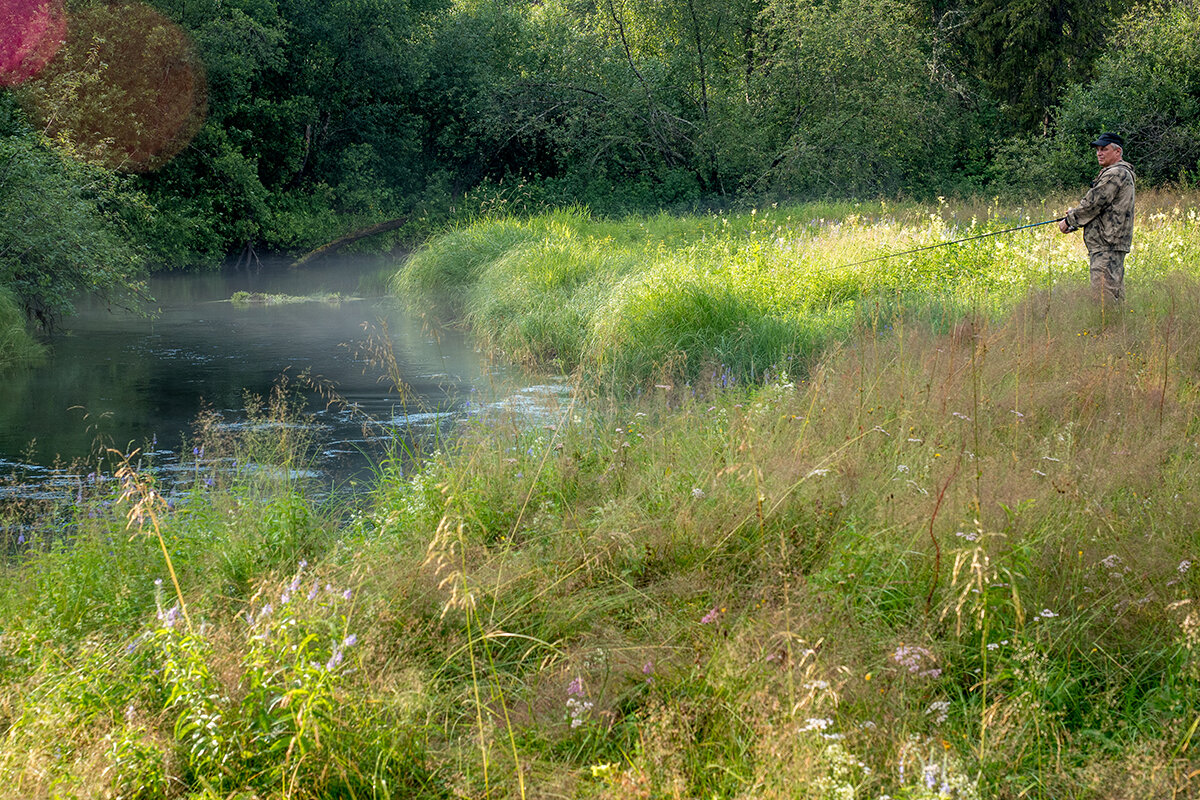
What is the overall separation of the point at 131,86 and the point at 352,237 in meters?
8.38

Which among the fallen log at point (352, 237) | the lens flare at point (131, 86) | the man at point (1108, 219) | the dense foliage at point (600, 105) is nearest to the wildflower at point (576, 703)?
the man at point (1108, 219)

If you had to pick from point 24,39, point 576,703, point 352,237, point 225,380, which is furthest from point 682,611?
point 352,237

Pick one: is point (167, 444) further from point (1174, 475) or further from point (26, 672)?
point (1174, 475)

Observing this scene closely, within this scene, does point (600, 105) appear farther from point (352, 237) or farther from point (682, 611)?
point (682, 611)

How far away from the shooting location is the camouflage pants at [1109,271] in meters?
8.22

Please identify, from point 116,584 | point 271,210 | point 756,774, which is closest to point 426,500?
point 116,584

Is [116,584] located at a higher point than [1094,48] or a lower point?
lower

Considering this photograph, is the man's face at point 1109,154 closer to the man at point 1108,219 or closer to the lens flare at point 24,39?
the man at point 1108,219

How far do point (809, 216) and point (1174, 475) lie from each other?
15.4 meters

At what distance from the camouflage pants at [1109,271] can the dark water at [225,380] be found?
5.06 m

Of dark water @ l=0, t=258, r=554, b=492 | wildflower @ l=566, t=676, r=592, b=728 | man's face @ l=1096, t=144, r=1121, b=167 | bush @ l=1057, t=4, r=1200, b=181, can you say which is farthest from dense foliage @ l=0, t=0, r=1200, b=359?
wildflower @ l=566, t=676, r=592, b=728

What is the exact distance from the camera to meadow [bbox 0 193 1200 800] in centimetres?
254

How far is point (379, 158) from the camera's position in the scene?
30.9m

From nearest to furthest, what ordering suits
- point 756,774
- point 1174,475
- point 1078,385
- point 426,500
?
point 756,774, point 1174,475, point 426,500, point 1078,385
